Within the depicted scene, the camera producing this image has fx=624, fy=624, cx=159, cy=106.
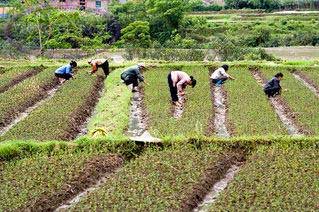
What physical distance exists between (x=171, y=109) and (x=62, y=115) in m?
3.13

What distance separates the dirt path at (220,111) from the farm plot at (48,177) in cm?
359

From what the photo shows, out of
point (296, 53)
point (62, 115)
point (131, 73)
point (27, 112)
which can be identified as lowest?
point (296, 53)

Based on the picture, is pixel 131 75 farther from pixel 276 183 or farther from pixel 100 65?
pixel 276 183

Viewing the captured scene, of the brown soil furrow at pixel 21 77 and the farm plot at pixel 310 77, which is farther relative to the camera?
the brown soil furrow at pixel 21 77

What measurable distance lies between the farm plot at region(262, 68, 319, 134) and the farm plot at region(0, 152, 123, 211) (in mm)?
5492

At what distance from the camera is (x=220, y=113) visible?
18516mm

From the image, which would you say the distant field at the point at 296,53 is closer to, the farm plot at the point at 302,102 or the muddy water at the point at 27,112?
the farm plot at the point at 302,102

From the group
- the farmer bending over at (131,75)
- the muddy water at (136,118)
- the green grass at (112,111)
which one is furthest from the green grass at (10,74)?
the muddy water at (136,118)

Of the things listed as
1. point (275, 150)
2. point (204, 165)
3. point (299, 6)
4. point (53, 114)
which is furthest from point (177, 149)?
point (299, 6)

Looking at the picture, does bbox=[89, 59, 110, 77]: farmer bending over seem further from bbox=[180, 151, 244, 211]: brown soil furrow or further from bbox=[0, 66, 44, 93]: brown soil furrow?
bbox=[180, 151, 244, 211]: brown soil furrow

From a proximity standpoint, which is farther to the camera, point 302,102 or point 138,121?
point 302,102

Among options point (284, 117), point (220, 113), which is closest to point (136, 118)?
point (220, 113)

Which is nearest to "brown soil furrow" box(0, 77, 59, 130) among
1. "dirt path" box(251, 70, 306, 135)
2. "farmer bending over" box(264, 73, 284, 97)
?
"farmer bending over" box(264, 73, 284, 97)

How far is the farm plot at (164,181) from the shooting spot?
1073 cm
